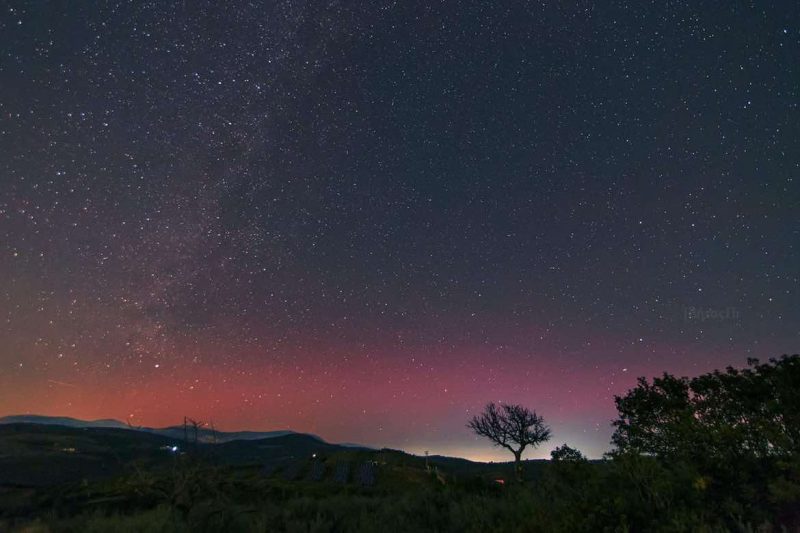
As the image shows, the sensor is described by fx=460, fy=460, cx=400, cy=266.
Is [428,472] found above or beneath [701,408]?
beneath

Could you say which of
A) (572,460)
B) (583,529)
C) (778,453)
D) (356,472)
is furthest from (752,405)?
(356,472)

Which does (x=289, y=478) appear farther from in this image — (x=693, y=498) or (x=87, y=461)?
(x=87, y=461)

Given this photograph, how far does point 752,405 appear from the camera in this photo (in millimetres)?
25656

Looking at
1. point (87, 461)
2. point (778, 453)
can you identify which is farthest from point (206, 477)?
point (87, 461)

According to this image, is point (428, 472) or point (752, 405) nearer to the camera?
point (752, 405)

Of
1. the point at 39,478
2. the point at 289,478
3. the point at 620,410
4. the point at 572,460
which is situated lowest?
the point at 39,478

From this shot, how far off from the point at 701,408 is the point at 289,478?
36143 millimetres

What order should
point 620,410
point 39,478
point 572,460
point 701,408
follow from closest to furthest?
point 572,460
point 701,408
point 620,410
point 39,478

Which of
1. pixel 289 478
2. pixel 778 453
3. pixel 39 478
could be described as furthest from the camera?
pixel 39 478

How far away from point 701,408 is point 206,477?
91.1ft

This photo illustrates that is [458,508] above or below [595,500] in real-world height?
below

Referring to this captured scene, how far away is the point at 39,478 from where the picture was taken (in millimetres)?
66125

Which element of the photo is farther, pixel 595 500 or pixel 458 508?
pixel 458 508

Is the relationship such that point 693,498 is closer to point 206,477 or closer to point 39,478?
point 206,477
